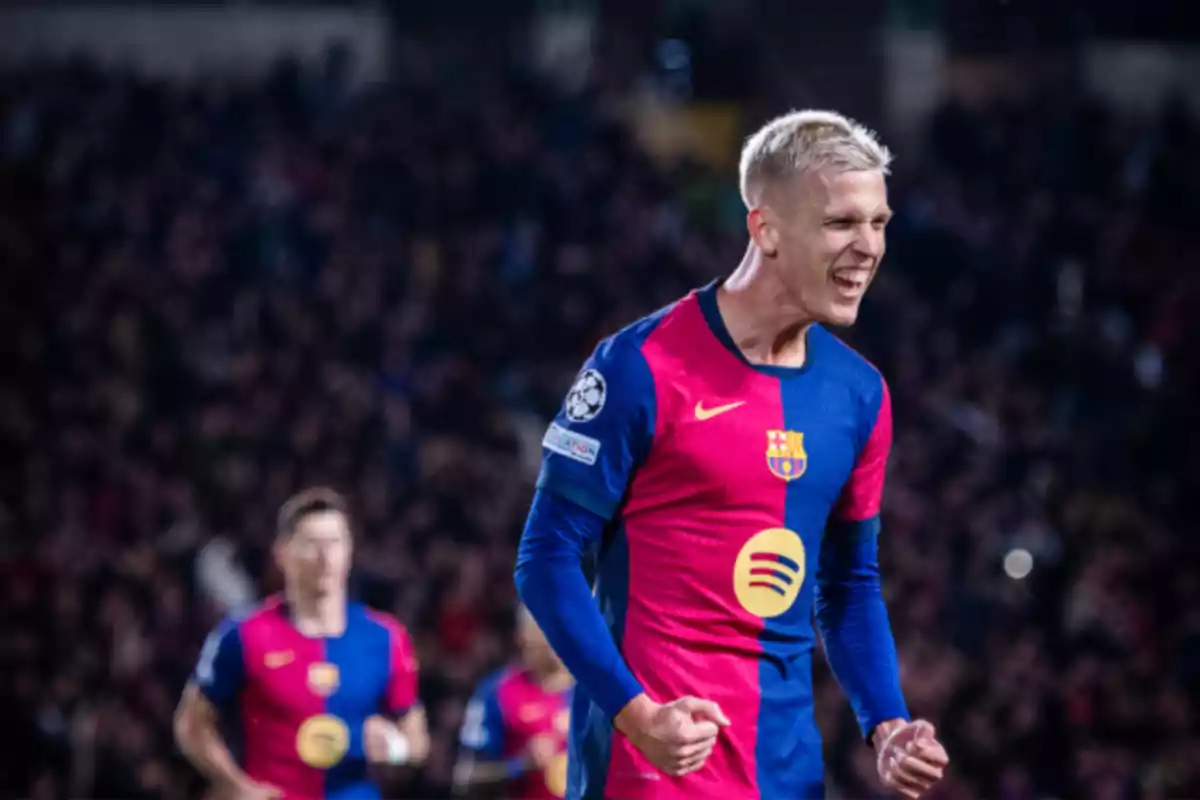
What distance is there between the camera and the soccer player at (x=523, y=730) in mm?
7039

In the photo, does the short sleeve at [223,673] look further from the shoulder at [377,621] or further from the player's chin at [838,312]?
the player's chin at [838,312]

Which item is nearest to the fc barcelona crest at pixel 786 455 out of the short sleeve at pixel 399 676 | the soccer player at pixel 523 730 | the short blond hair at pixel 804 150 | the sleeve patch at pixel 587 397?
the sleeve patch at pixel 587 397

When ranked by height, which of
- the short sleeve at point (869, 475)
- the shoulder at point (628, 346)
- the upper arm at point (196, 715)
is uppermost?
the shoulder at point (628, 346)

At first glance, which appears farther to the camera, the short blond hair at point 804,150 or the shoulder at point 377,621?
the shoulder at point 377,621

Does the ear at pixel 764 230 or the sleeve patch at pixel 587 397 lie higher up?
the ear at pixel 764 230

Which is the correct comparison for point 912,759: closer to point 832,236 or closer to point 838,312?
point 838,312

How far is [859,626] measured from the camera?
3410 mm

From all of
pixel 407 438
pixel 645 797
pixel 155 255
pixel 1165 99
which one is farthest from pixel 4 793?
pixel 1165 99

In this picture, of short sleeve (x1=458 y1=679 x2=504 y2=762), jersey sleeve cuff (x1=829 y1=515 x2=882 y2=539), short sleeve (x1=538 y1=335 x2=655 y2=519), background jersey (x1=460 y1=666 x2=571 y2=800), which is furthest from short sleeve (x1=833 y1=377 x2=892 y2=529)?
short sleeve (x1=458 y1=679 x2=504 y2=762)

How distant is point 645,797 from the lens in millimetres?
3078

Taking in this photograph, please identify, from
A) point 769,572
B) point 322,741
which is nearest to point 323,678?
point 322,741

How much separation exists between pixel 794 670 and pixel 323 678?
316 cm

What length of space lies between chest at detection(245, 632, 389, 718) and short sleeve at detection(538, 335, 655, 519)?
3.10 m

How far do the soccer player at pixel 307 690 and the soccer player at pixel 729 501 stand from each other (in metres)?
2.84
